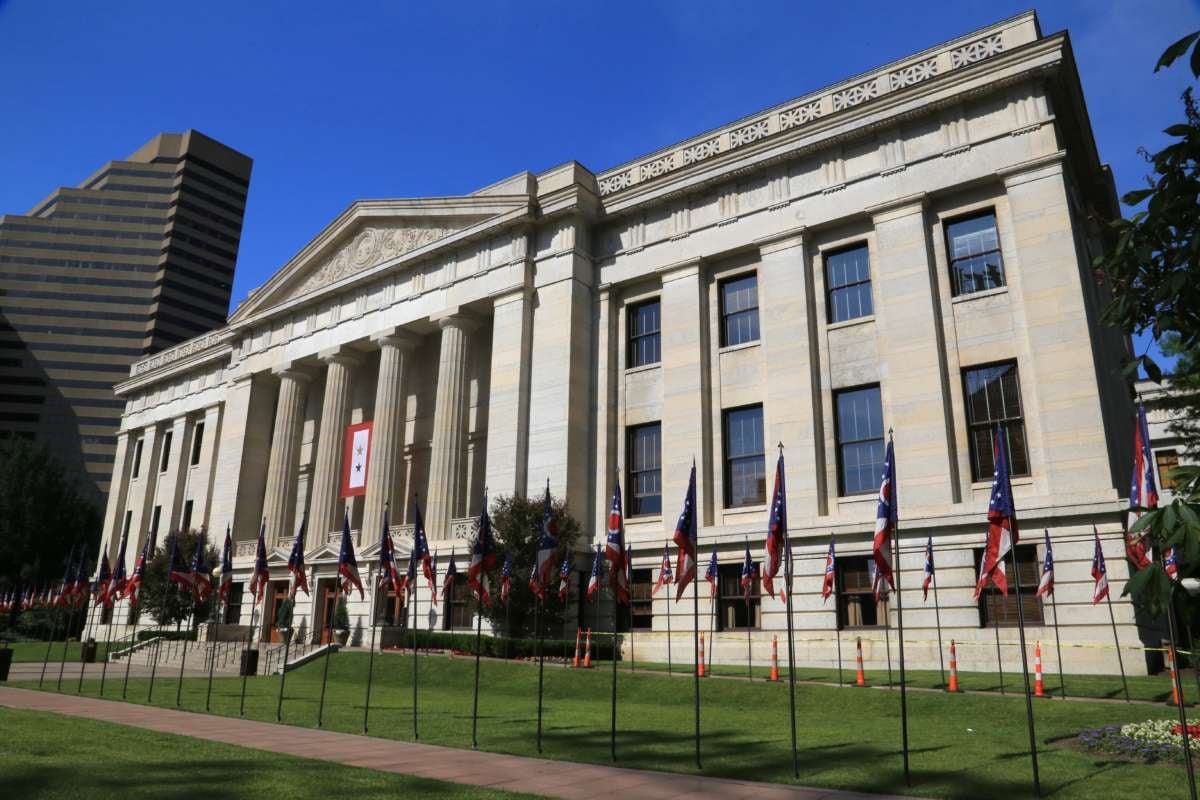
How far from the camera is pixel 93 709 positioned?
63.1 ft

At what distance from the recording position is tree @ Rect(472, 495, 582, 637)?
31016mm

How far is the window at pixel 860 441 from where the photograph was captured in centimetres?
2912

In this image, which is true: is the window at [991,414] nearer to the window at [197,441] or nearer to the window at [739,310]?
the window at [739,310]

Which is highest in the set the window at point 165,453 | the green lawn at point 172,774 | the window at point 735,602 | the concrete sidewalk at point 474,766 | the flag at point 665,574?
the window at point 165,453

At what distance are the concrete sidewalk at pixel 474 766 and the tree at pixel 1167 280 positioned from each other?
20.4 feet

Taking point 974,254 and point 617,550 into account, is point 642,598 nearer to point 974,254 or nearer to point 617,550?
point 974,254

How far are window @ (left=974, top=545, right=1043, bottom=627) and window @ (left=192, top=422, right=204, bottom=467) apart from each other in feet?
169

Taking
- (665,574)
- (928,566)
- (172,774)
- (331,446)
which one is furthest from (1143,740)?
(331,446)

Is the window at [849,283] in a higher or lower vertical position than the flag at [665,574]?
higher

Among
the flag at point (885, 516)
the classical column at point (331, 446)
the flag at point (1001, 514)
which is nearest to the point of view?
the flag at point (1001, 514)

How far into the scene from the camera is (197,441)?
2324 inches

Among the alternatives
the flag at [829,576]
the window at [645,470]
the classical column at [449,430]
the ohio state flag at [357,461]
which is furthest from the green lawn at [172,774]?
the ohio state flag at [357,461]

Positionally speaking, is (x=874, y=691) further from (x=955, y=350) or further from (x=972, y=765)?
(x=955, y=350)

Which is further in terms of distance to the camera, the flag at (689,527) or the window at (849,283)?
the window at (849,283)
